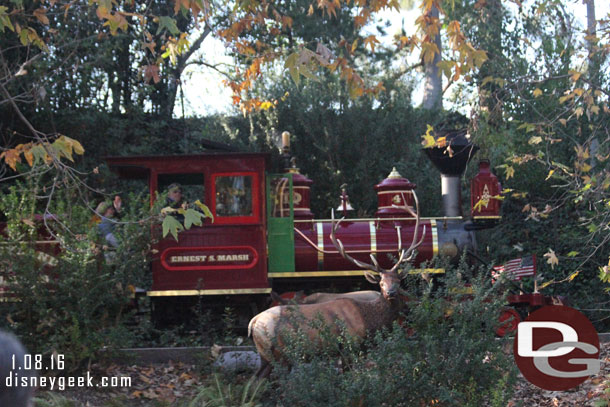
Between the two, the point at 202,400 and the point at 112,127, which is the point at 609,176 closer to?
the point at 202,400

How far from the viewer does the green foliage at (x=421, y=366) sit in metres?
4.99

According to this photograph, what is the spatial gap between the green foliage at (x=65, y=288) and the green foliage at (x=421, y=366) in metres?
2.42

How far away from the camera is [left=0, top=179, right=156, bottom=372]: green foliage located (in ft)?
22.7

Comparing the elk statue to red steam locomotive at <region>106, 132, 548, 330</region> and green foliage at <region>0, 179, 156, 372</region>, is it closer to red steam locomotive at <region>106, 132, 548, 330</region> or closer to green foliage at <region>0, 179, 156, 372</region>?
green foliage at <region>0, 179, 156, 372</region>

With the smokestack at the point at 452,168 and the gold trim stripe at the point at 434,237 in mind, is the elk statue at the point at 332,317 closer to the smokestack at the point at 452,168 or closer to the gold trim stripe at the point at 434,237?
the gold trim stripe at the point at 434,237

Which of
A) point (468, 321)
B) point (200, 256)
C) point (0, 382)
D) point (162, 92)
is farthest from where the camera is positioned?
point (162, 92)

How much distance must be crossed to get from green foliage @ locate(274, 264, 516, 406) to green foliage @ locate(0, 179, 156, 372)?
2.42 meters

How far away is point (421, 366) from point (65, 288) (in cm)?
371

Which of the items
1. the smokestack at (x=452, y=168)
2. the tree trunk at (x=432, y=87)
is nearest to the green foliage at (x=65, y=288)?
the smokestack at (x=452, y=168)

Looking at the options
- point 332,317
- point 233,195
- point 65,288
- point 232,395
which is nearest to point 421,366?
point 332,317

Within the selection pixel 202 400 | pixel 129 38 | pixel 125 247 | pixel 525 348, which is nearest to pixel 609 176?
pixel 525 348

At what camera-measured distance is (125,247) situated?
757cm

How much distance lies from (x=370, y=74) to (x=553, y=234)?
925 centimetres

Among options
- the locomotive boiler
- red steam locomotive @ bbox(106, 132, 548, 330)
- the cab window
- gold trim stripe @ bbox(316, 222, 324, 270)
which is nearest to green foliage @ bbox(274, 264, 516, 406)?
red steam locomotive @ bbox(106, 132, 548, 330)
